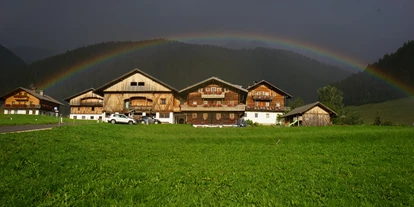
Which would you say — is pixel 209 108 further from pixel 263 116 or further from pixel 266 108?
pixel 266 108

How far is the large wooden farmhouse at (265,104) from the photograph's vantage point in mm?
70062

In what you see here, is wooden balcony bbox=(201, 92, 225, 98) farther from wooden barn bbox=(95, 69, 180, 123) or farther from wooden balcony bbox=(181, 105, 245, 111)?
wooden barn bbox=(95, 69, 180, 123)

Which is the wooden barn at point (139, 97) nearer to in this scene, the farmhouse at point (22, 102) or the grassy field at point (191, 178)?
the farmhouse at point (22, 102)

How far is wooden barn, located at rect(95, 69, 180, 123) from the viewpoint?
6291cm

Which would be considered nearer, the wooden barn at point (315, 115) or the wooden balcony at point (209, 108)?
the wooden barn at point (315, 115)

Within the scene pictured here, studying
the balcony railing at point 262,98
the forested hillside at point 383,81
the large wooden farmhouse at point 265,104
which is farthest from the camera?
the forested hillside at point 383,81

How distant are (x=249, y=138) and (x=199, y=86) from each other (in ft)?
119

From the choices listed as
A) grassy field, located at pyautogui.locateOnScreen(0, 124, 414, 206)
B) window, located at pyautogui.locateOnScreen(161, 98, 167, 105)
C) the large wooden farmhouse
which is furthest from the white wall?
grassy field, located at pyautogui.locateOnScreen(0, 124, 414, 206)

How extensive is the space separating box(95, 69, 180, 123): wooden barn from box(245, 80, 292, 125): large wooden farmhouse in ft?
65.5

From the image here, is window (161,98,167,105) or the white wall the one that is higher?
window (161,98,167,105)

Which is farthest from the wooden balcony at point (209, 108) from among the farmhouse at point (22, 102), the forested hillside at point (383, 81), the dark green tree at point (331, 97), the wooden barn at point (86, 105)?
the forested hillside at point (383, 81)

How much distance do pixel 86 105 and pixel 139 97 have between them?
1028 inches

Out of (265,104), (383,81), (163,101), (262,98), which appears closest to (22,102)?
(163,101)

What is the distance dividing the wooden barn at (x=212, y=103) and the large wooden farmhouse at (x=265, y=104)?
8698mm
